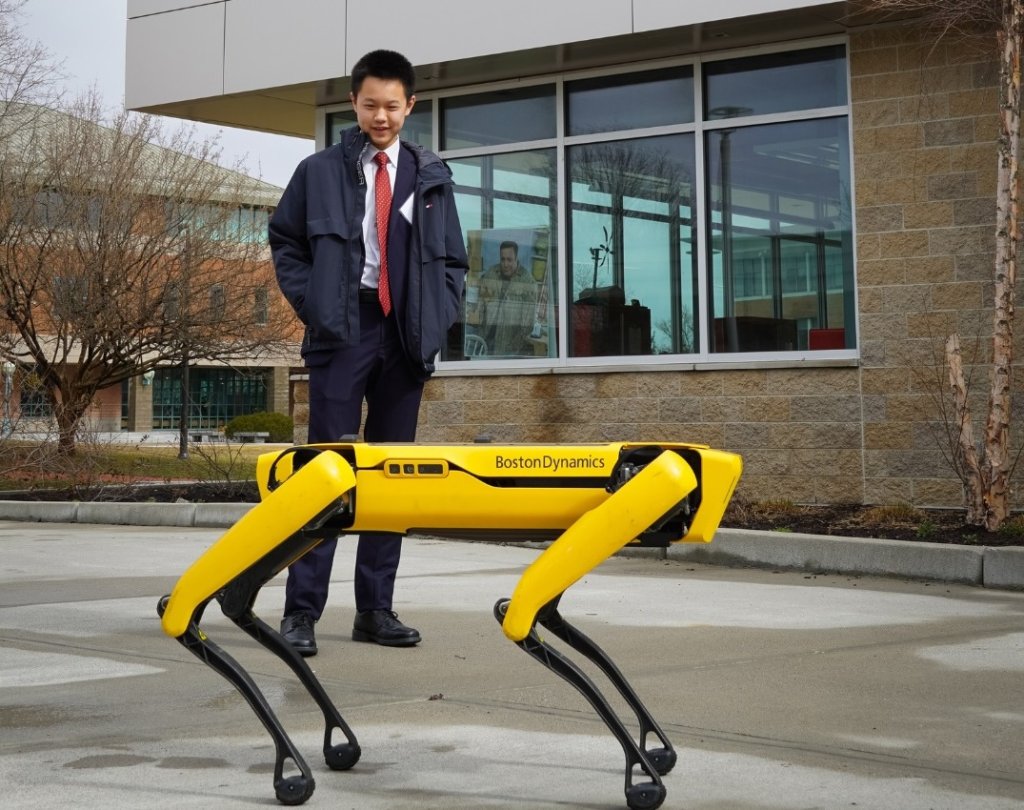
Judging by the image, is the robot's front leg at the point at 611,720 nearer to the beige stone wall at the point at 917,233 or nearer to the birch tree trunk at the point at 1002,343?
the birch tree trunk at the point at 1002,343

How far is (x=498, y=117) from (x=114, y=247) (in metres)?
16.2

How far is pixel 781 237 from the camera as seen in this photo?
35.1ft

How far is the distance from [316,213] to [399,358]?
619 mm

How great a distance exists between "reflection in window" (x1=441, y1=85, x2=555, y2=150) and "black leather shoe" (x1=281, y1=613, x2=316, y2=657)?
758 cm

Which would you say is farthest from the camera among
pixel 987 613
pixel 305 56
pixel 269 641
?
pixel 305 56

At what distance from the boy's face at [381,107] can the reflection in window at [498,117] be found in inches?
276

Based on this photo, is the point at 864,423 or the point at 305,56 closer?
the point at 864,423

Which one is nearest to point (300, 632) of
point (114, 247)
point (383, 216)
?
point (383, 216)

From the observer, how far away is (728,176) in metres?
10.9

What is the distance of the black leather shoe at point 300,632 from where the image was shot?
4.82 metres

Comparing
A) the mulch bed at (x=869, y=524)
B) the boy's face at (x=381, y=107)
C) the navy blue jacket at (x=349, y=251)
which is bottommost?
the mulch bed at (x=869, y=524)

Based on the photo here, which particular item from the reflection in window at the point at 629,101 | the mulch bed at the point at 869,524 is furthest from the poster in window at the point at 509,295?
the mulch bed at the point at 869,524

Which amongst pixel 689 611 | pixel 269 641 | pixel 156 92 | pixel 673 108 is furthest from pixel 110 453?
pixel 269 641

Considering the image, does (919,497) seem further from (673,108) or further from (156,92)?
(156,92)
